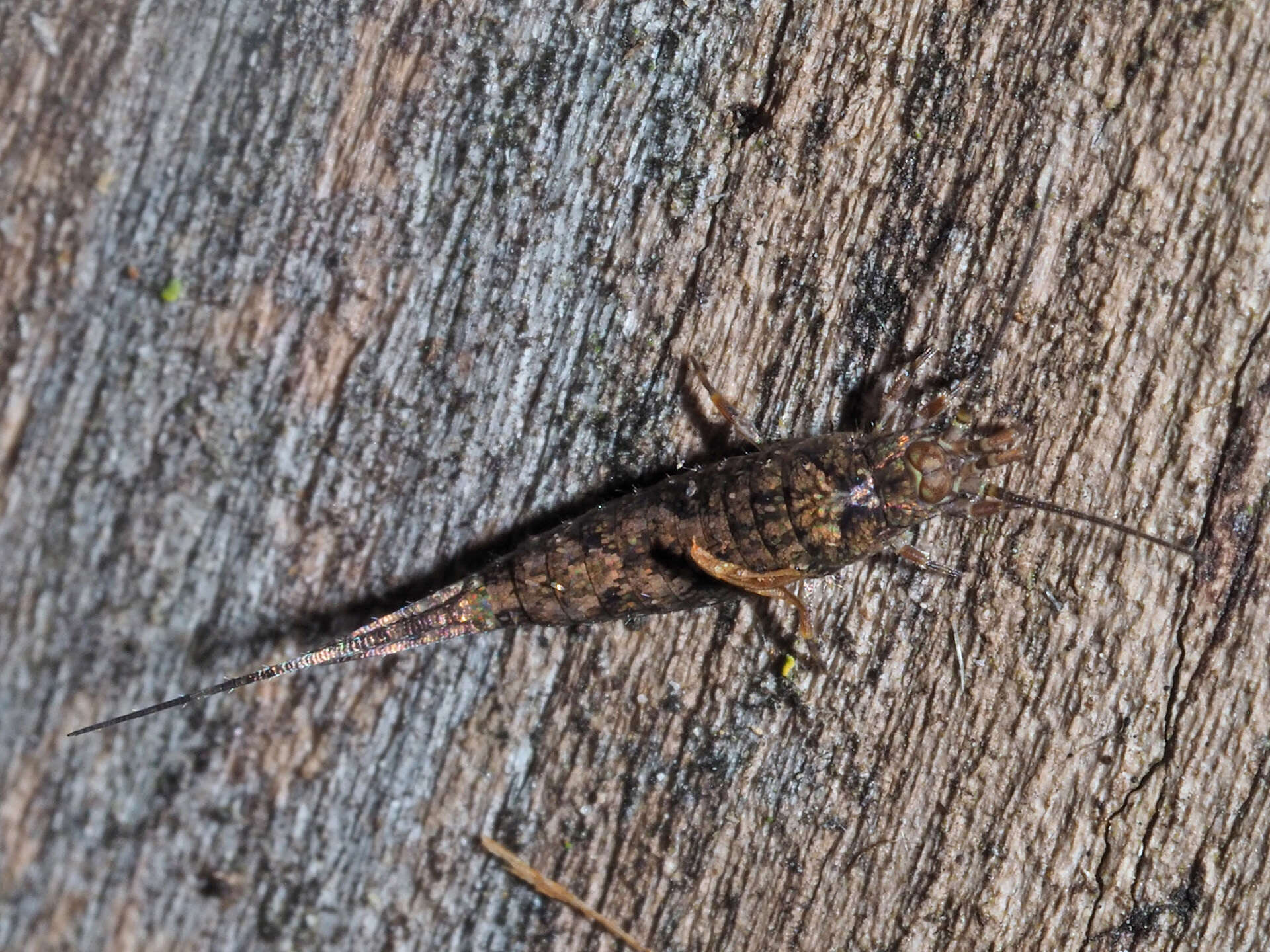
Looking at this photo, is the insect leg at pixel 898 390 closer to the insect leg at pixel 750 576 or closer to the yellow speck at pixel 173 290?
the insect leg at pixel 750 576

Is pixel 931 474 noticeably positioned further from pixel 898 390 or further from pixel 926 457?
pixel 898 390

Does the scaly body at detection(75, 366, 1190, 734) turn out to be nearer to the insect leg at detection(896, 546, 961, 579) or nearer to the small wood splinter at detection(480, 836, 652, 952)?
the insect leg at detection(896, 546, 961, 579)

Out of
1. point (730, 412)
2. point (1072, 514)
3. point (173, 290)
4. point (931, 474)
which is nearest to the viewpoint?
point (1072, 514)

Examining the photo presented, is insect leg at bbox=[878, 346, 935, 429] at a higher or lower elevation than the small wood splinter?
higher

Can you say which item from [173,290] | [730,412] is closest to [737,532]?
[730,412]

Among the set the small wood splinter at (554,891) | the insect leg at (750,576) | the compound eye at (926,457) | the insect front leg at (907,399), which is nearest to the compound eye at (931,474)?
the compound eye at (926,457)

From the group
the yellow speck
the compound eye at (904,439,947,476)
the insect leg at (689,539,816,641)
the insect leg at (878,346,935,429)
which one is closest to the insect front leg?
the insect leg at (878,346,935,429)

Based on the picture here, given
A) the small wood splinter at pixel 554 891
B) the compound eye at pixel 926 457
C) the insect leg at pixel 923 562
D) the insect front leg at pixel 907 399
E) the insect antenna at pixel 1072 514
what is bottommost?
the small wood splinter at pixel 554 891
